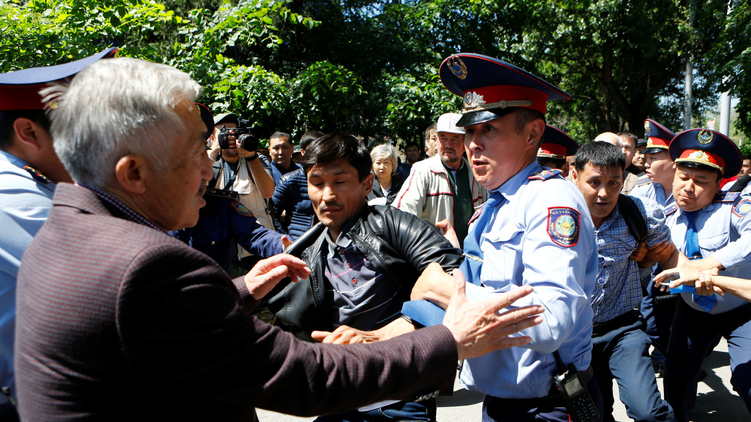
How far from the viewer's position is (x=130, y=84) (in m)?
1.09

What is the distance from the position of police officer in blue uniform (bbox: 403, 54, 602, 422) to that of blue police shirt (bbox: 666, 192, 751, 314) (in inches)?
65.3

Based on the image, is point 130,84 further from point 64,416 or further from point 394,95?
point 394,95

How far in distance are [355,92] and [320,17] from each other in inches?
99.9

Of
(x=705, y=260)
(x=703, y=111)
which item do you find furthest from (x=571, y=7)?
(x=705, y=260)

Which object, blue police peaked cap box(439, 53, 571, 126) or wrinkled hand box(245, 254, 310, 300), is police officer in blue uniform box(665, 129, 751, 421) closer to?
blue police peaked cap box(439, 53, 571, 126)

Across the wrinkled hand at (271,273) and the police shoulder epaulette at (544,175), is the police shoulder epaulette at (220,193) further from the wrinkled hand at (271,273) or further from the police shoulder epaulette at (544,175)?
the police shoulder epaulette at (544,175)

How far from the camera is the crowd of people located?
0.98 m

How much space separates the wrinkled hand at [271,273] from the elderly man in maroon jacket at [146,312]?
2.29 ft

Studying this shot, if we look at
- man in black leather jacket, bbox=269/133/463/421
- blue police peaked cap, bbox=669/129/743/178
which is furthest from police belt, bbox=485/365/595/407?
blue police peaked cap, bbox=669/129/743/178

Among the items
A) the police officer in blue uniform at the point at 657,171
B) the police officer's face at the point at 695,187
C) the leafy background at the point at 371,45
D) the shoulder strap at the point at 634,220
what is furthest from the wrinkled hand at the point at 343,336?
the leafy background at the point at 371,45

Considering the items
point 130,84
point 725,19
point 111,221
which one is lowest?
point 111,221

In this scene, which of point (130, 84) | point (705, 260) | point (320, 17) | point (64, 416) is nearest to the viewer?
point (64, 416)

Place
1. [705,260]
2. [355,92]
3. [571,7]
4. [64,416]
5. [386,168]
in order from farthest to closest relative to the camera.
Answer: [571,7] < [355,92] < [386,168] < [705,260] < [64,416]

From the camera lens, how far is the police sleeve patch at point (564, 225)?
154 cm
